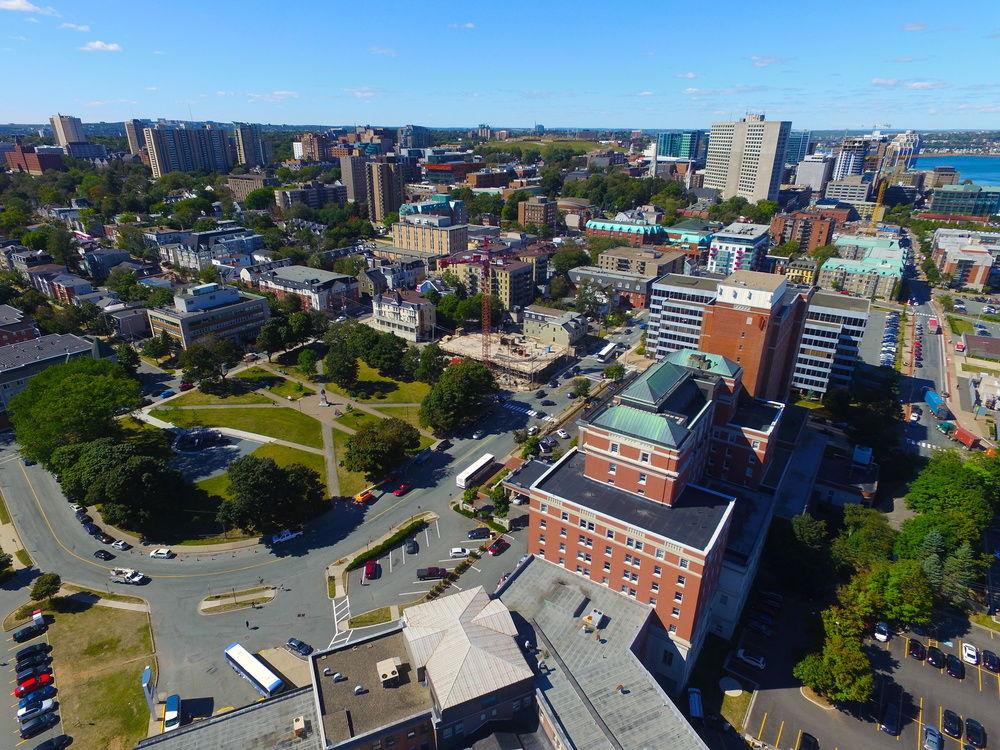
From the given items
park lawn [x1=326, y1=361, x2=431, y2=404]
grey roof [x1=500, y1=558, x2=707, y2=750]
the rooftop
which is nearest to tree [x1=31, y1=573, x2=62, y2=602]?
the rooftop

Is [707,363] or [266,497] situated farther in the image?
[707,363]

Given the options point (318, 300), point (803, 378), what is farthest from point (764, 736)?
point (318, 300)

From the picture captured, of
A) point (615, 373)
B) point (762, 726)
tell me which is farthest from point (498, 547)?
point (615, 373)

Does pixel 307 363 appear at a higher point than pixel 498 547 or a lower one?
higher

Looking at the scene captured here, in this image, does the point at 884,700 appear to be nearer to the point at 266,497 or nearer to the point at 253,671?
the point at 253,671

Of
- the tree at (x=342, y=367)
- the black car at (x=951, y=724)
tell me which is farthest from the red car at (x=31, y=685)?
the black car at (x=951, y=724)

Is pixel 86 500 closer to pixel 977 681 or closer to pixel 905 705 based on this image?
pixel 905 705

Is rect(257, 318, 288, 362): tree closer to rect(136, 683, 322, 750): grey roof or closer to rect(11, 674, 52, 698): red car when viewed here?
rect(11, 674, 52, 698): red car
